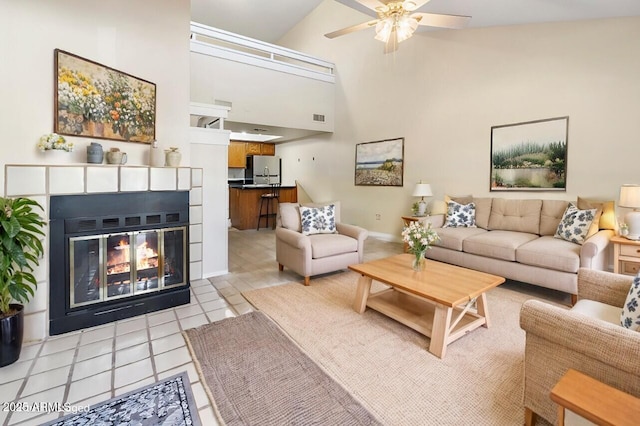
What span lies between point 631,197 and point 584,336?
2.65 meters

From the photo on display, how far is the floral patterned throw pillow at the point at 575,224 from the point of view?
124 inches

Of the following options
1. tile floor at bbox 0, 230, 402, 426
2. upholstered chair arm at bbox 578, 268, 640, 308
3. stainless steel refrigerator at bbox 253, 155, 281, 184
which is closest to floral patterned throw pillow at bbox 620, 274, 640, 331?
upholstered chair arm at bbox 578, 268, 640, 308

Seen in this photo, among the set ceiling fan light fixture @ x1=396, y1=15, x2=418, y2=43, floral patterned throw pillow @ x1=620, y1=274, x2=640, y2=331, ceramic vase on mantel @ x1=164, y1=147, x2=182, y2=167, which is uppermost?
ceiling fan light fixture @ x1=396, y1=15, x2=418, y2=43

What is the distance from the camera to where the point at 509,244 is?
3.29m

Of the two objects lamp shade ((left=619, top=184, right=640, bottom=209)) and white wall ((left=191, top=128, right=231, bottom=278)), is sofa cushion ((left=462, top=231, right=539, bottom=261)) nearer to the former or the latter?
lamp shade ((left=619, top=184, right=640, bottom=209))

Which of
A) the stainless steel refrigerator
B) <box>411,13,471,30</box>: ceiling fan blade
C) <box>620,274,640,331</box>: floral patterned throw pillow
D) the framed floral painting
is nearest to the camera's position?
<box>620,274,640,331</box>: floral patterned throw pillow

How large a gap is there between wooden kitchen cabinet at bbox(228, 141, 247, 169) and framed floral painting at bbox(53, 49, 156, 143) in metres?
5.47

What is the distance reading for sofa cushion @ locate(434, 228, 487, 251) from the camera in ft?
12.2

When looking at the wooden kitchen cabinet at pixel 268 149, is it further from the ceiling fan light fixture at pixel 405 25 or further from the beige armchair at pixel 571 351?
the beige armchair at pixel 571 351

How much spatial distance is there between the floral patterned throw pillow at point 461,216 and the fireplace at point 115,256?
11.2 ft

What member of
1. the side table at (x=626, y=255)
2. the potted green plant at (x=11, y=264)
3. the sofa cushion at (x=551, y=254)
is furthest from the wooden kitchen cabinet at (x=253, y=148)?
the side table at (x=626, y=255)

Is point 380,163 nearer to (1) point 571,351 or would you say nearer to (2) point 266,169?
(2) point 266,169

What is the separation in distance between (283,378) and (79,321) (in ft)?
5.81

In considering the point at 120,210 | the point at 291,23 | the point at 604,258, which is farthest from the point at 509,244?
the point at 291,23
